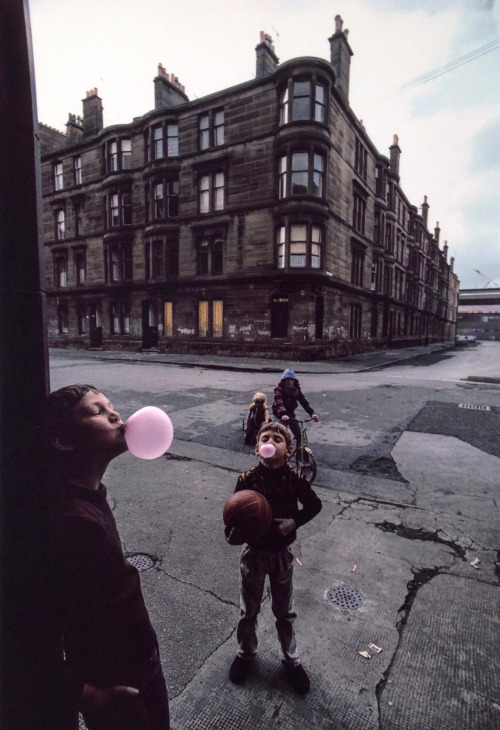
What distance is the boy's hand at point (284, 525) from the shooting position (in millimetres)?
2131

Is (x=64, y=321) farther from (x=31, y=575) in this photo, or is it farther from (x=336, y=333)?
(x=31, y=575)

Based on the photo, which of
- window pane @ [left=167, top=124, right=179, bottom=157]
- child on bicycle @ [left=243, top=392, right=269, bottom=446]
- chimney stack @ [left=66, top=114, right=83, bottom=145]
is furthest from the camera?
chimney stack @ [left=66, top=114, right=83, bottom=145]

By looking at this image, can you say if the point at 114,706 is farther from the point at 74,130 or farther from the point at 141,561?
the point at 74,130

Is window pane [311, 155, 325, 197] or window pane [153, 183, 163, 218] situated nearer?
window pane [311, 155, 325, 197]

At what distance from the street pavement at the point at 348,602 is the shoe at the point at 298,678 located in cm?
4

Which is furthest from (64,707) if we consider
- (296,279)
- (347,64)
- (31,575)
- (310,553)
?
(347,64)

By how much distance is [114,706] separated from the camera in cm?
131

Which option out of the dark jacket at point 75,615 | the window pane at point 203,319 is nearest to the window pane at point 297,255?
the window pane at point 203,319

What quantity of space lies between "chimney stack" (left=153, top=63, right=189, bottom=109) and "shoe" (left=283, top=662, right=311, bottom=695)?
30340 millimetres

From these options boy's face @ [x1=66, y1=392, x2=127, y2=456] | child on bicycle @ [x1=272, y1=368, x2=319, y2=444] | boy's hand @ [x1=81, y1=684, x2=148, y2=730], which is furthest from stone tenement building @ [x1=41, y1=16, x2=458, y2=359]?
boy's hand @ [x1=81, y1=684, x2=148, y2=730]

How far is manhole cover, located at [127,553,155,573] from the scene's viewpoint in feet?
10.6

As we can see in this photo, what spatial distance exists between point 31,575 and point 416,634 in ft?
8.17

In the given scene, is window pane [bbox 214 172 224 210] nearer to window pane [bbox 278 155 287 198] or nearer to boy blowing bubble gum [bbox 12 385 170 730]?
window pane [bbox 278 155 287 198]

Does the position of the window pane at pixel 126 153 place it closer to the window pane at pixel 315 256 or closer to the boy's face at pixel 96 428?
the window pane at pixel 315 256
